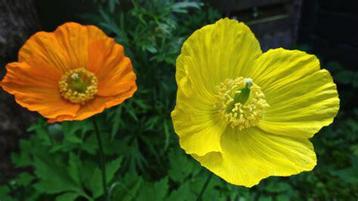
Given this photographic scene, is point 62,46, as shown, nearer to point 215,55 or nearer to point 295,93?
point 215,55

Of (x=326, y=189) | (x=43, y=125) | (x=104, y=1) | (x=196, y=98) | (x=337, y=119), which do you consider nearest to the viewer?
(x=196, y=98)

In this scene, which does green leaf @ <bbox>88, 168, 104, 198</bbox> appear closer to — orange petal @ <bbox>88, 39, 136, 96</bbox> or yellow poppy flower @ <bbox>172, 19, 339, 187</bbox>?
orange petal @ <bbox>88, 39, 136, 96</bbox>

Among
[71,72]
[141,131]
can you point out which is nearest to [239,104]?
[71,72]

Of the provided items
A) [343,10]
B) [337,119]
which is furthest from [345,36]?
[337,119]

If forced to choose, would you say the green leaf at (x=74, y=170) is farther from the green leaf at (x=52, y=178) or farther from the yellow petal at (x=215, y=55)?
the yellow petal at (x=215, y=55)

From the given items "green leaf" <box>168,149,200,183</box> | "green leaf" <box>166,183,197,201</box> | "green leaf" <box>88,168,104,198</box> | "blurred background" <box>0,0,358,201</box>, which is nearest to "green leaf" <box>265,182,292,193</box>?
"blurred background" <box>0,0,358,201</box>

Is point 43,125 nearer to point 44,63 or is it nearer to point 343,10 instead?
point 44,63
